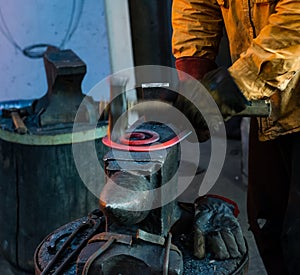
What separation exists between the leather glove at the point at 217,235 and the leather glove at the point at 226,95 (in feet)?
0.89

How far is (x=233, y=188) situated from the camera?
128 inches

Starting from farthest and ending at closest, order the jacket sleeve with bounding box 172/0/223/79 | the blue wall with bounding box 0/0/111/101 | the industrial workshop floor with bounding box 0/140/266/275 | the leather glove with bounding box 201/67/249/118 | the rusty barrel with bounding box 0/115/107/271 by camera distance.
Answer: the blue wall with bounding box 0/0/111/101 < the industrial workshop floor with bounding box 0/140/266/275 < the rusty barrel with bounding box 0/115/107/271 < the jacket sleeve with bounding box 172/0/223/79 < the leather glove with bounding box 201/67/249/118

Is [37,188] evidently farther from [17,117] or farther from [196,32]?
[196,32]

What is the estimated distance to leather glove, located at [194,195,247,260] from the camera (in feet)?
4.07

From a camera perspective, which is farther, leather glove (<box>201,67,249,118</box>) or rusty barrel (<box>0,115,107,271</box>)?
rusty barrel (<box>0,115,107,271</box>)

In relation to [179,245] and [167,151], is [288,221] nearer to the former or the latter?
[179,245]

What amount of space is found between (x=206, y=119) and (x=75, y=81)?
40.6 inches


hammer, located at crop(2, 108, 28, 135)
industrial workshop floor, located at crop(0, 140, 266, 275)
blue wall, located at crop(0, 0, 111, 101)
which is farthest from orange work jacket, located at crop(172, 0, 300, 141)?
blue wall, located at crop(0, 0, 111, 101)

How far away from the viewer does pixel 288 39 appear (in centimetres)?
126

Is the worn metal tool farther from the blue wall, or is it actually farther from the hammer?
the blue wall

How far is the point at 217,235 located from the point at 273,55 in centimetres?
46

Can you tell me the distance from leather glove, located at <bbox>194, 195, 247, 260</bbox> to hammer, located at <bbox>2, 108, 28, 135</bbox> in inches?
39.1

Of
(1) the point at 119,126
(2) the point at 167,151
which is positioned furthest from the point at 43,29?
(2) the point at 167,151

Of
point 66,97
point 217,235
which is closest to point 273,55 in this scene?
point 217,235
